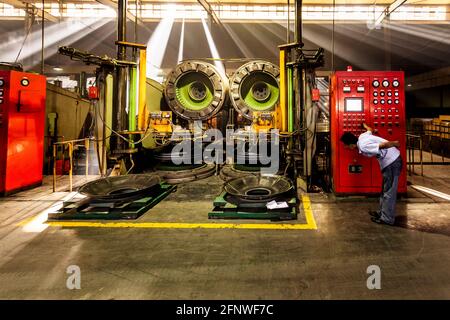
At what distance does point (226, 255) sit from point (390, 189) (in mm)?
2575

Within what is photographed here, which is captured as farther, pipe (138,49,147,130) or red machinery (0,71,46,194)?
pipe (138,49,147,130)

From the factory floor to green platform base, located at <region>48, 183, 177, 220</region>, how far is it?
0.16m

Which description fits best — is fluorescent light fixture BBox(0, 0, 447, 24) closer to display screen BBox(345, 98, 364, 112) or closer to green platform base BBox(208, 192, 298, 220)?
display screen BBox(345, 98, 364, 112)

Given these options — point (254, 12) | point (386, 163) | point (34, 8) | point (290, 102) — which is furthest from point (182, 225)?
point (34, 8)

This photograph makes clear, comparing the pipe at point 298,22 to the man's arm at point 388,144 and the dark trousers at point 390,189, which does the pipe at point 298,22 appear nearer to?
the man's arm at point 388,144

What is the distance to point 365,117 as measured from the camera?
18.3 feet

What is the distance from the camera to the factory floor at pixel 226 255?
8.41 feet

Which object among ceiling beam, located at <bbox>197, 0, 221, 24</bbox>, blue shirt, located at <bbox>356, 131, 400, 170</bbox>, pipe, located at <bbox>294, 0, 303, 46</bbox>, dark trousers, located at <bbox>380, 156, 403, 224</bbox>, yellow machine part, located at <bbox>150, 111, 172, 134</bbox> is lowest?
dark trousers, located at <bbox>380, 156, 403, 224</bbox>

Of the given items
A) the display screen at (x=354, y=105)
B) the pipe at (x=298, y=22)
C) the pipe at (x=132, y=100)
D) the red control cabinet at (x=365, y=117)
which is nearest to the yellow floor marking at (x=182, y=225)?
the red control cabinet at (x=365, y=117)

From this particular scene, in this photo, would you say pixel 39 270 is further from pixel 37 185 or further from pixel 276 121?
pixel 276 121

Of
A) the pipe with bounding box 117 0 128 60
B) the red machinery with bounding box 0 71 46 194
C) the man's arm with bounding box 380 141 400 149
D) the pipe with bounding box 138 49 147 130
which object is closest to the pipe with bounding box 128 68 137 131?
the pipe with bounding box 138 49 147 130

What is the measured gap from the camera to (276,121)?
7434mm

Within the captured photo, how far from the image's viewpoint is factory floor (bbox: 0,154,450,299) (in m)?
2.56

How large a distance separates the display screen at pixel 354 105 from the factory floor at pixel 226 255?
1864 millimetres
